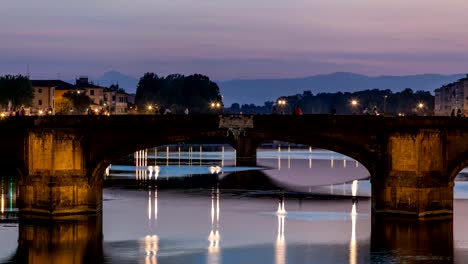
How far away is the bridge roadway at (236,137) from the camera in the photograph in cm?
6194

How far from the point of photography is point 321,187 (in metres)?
92.6

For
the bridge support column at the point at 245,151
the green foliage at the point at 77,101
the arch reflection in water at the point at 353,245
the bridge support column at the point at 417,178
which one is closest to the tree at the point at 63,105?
the green foliage at the point at 77,101

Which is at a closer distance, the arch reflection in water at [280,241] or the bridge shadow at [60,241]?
the arch reflection in water at [280,241]

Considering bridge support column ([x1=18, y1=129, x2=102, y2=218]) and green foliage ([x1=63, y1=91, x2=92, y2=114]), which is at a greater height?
green foliage ([x1=63, y1=91, x2=92, y2=114])

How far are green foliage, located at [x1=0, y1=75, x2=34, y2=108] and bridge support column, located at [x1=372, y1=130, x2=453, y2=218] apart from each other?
86543 millimetres

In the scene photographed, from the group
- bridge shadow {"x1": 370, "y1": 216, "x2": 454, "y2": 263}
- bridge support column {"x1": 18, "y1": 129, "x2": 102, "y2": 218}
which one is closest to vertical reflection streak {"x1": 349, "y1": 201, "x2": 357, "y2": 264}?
bridge shadow {"x1": 370, "y1": 216, "x2": 454, "y2": 263}

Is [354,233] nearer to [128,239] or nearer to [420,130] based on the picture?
[420,130]

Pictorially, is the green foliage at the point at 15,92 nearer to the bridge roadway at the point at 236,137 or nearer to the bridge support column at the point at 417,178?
the bridge roadway at the point at 236,137

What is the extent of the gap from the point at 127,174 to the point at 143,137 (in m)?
41.4

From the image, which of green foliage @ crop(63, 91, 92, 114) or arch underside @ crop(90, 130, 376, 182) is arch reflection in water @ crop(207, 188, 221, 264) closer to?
arch underside @ crop(90, 130, 376, 182)

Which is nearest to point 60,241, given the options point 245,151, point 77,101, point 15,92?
point 245,151

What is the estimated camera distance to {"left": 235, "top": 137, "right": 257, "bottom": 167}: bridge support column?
130 m

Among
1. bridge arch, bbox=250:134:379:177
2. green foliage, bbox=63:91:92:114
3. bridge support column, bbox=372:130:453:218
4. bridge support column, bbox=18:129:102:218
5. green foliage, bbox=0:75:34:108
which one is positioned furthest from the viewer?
green foliage, bbox=63:91:92:114

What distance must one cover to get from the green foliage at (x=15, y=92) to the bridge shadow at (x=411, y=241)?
88166 mm
